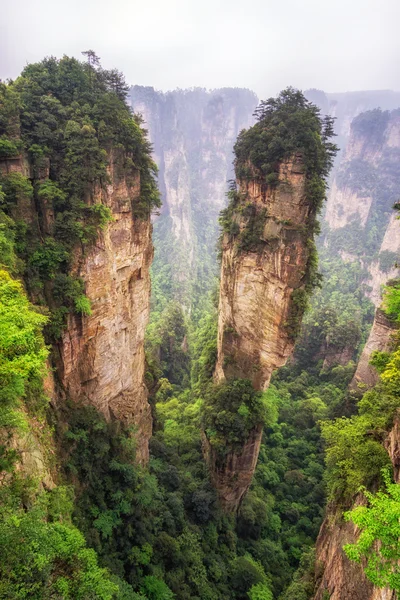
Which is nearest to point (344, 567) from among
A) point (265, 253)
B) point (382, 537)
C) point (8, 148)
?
point (382, 537)

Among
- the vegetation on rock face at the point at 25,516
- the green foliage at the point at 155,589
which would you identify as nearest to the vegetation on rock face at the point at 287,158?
the green foliage at the point at 155,589

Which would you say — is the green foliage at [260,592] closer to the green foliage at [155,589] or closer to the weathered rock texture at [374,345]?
the green foliage at [155,589]

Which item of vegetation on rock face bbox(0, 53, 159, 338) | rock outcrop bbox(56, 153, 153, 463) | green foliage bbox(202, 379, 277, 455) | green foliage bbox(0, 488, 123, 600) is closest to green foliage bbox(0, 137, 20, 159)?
vegetation on rock face bbox(0, 53, 159, 338)

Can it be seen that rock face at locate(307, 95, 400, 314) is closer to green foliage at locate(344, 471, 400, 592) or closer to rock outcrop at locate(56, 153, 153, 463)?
rock outcrop at locate(56, 153, 153, 463)

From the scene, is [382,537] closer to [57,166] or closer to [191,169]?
[57,166]

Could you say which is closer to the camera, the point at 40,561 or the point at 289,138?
the point at 40,561

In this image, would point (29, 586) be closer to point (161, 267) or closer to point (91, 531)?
point (91, 531)

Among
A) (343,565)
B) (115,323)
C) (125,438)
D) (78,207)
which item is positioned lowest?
(125,438)
